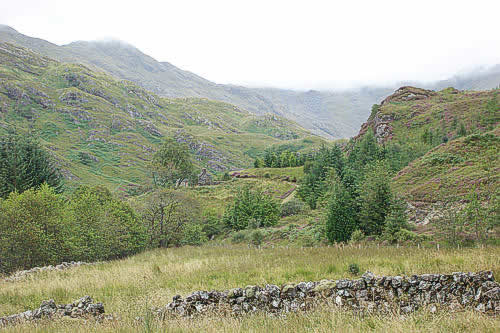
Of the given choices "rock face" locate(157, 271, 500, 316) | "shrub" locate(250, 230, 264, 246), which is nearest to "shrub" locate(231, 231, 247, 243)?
"shrub" locate(250, 230, 264, 246)

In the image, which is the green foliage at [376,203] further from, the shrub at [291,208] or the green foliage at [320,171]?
the green foliage at [320,171]

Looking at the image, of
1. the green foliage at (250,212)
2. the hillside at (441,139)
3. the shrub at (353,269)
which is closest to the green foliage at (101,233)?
the shrub at (353,269)

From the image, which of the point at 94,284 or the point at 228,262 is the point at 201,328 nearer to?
the point at 228,262


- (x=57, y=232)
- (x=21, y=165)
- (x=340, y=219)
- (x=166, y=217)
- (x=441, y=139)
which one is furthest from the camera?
(x=441, y=139)

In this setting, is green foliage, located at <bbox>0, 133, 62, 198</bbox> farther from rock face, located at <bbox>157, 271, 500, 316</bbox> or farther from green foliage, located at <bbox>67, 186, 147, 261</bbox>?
rock face, located at <bbox>157, 271, 500, 316</bbox>

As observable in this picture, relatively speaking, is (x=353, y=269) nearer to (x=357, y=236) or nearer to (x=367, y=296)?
(x=367, y=296)

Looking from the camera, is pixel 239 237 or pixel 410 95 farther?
pixel 410 95

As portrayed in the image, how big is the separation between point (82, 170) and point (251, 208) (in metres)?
100

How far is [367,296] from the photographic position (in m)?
7.22

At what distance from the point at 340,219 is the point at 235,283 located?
578 inches

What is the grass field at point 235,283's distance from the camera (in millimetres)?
5645

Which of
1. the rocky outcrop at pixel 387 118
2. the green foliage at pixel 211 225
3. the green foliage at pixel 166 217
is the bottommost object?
the green foliage at pixel 211 225

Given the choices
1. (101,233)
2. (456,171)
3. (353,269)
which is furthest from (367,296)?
(456,171)

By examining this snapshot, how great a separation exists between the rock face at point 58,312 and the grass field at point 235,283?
0.58 meters
